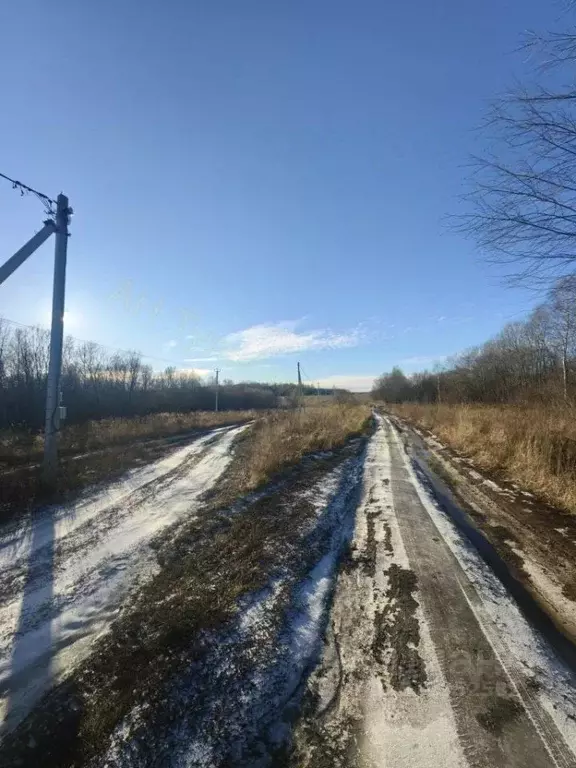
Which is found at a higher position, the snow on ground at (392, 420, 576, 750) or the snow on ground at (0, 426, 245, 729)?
the snow on ground at (392, 420, 576, 750)

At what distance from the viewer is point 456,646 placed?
2.93 meters

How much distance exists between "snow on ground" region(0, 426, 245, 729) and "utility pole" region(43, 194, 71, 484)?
1.46m

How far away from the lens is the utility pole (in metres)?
8.05

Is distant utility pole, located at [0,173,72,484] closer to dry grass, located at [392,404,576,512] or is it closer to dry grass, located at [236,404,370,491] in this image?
dry grass, located at [236,404,370,491]

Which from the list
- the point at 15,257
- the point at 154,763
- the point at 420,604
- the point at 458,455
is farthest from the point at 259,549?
the point at 458,455

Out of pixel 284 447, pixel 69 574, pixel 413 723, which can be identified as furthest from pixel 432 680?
pixel 284 447

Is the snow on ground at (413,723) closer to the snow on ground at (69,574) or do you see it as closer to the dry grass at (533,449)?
the snow on ground at (69,574)

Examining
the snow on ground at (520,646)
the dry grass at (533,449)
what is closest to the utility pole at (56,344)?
the snow on ground at (520,646)

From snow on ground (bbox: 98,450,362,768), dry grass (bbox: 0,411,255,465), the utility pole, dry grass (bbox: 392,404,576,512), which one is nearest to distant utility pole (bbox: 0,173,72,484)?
the utility pole

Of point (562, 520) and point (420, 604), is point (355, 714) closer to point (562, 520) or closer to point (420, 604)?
point (420, 604)

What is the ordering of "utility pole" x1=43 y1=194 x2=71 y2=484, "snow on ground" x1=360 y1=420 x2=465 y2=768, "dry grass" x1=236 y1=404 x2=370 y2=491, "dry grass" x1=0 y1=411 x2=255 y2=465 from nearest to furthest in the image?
"snow on ground" x1=360 y1=420 x2=465 y2=768
"utility pole" x1=43 y1=194 x2=71 y2=484
"dry grass" x1=236 y1=404 x2=370 y2=491
"dry grass" x1=0 y1=411 x2=255 y2=465

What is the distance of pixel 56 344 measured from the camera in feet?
27.0

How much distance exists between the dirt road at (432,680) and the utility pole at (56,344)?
6951 mm

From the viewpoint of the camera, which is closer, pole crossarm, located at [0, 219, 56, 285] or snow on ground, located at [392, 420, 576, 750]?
snow on ground, located at [392, 420, 576, 750]
